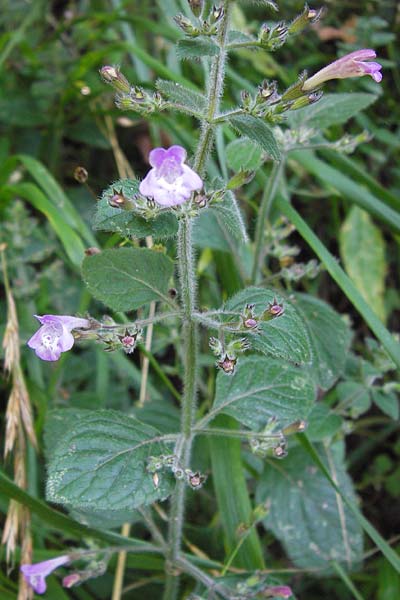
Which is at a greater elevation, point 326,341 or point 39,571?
point 326,341

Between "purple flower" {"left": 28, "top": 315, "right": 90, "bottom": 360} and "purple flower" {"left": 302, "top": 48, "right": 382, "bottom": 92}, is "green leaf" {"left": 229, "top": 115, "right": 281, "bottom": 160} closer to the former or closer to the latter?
"purple flower" {"left": 302, "top": 48, "right": 382, "bottom": 92}

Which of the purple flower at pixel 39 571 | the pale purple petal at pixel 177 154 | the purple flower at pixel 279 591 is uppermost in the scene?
the pale purple petal at pixel 177 154

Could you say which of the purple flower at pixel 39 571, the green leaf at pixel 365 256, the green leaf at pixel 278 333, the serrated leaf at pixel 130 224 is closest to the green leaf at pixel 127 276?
the serrated leaf at pixel 130 224

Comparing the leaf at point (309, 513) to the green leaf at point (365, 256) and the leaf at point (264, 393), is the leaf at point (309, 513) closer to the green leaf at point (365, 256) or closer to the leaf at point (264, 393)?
the leaf at point (264, 393)

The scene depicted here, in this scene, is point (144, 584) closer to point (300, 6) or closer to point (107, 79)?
point (107, 79)

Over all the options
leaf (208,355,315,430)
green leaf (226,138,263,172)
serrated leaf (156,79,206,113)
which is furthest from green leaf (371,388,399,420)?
serrated leaf (156,79,206,113)

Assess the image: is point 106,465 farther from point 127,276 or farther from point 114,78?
point 114,78

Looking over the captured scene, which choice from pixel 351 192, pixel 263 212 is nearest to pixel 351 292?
pixel 263 212
